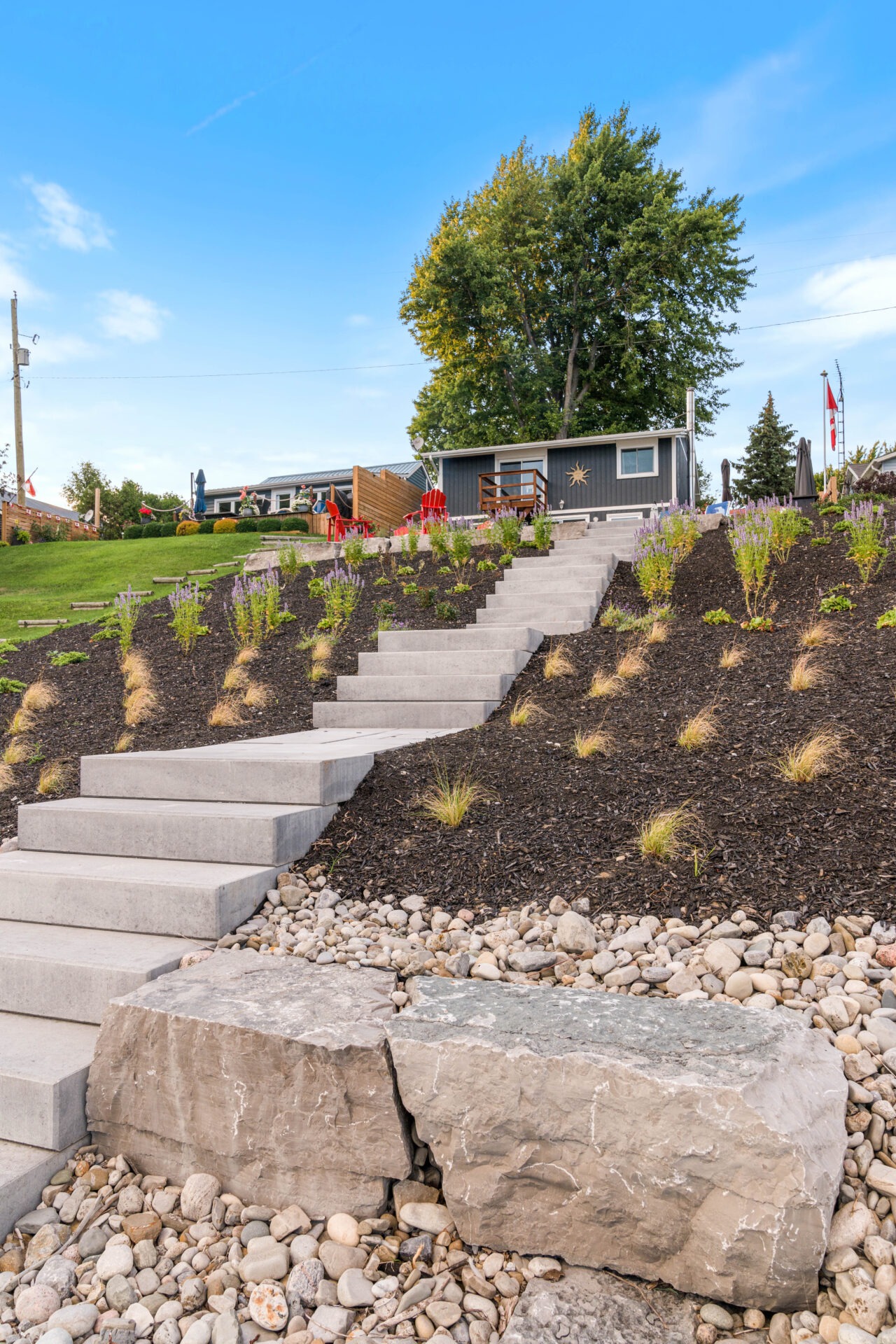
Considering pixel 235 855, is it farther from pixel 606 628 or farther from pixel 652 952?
pixel 606 628

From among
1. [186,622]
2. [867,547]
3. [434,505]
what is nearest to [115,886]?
[186,622]

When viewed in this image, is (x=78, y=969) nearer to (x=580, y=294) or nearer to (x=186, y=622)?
(x=186, y=622)

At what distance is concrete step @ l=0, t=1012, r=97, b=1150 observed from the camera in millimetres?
1842

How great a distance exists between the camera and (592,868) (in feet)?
8.30

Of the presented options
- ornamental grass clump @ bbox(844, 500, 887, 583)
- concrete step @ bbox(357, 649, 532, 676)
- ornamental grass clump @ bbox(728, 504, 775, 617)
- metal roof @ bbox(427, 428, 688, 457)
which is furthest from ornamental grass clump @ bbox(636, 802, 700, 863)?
metal roof @ bbox(427, 428, 688, 457)

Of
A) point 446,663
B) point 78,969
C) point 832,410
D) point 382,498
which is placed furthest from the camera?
point 382,498

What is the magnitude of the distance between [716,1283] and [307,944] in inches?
54.5

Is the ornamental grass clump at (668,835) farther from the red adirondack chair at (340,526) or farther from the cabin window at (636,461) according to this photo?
the cabin window at (636,461)

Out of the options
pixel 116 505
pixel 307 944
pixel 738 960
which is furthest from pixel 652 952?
pixel 116 505

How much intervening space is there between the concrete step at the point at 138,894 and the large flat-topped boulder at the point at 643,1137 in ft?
3.40

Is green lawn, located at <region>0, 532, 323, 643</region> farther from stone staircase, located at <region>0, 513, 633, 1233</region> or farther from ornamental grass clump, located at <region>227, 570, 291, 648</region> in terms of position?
stone staircase, located at <region>0, 513, 633, 1233</region>

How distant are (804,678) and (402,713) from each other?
7.82ft

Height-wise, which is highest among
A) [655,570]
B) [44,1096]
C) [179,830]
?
[655,570]

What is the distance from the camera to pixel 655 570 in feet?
21.1
